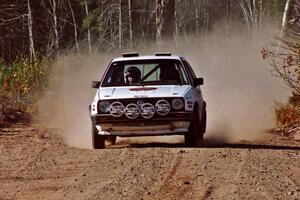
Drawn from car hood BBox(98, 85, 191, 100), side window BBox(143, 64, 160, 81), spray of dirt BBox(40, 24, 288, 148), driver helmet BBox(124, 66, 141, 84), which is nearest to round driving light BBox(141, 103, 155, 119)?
car hood BBox(98, 85, 191, 100)

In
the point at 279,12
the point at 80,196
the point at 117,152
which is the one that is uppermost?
the point at 80,196

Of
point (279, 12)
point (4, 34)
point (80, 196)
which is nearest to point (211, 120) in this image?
point (80, 196)

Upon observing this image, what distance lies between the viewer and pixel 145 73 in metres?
15.2

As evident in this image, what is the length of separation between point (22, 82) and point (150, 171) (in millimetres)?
15377

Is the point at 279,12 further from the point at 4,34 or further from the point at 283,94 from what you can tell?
the point at 283,94

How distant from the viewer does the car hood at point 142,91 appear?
1388 cm

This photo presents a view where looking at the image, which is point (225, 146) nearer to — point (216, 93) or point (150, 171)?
point (150, 171)

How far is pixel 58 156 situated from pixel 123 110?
130cm

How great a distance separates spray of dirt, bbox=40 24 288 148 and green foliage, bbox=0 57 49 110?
1.38 feet

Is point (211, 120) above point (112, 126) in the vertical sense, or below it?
below

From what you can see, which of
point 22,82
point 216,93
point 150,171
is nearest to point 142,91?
point 150,171

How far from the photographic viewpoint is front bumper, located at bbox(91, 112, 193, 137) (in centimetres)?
1374

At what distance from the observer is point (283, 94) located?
24344mm

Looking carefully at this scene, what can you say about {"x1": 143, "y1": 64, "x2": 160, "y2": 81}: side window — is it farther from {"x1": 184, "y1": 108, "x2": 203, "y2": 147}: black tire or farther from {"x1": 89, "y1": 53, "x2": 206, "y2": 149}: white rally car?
{"x1": 184, "y1": 108, "x2": 203, "y2": 147}: black tire
